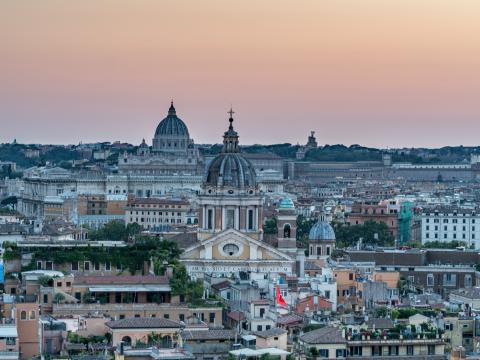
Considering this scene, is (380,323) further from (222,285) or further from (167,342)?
(222,285)

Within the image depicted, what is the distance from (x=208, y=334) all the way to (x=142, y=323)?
1.62 metres

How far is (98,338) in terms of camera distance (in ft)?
179

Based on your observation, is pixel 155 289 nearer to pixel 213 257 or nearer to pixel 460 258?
pixel 213 257

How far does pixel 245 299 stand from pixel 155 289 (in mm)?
2518

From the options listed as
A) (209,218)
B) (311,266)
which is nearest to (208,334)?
(311,266)

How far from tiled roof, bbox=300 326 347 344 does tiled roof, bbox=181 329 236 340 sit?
1723 millimetres

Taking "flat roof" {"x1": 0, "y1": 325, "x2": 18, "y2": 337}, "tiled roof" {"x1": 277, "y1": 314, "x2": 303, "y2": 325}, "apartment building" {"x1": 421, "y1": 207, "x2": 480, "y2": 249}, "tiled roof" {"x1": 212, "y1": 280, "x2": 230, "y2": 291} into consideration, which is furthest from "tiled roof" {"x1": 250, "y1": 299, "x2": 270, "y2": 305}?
"apartment building" {"x1": 421, "y1": 207, "x2": 480, "y2": 249}

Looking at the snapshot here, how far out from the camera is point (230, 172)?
79562 mm

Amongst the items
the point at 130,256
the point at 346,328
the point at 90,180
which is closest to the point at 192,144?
the point at 90,180

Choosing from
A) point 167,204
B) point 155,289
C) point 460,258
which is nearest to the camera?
point 155,289

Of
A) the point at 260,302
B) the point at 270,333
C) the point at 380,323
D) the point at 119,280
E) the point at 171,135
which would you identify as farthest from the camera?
the point at 171,135

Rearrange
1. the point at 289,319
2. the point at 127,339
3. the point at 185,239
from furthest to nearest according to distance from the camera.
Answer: the point at 185,239 → the point at 289,319 → the point at 127,339

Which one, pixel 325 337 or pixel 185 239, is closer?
pixel 325 337

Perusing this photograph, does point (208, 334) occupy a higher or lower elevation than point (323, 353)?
higher
